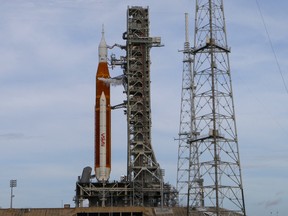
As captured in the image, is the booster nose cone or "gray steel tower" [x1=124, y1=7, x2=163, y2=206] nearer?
"gray steel tower" [x1=124, y1=7, x2=163, y2=206]

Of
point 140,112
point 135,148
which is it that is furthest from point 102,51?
point 135,148

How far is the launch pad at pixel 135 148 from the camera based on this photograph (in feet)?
405

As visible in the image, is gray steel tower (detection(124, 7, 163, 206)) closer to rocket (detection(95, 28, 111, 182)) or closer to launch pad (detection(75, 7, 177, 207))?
launch pad (detection(75, 7, 177, 207))

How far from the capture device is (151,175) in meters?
126

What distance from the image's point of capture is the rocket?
12244 centimetres

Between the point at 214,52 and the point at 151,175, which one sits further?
the point at 151,175

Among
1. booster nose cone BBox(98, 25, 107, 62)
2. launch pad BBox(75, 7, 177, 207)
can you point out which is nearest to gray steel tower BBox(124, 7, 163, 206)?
launch pad BBox(75, 7, 177, 207)

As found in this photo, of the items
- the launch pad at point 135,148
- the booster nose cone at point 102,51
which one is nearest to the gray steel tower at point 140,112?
the launch pad at point 135,148

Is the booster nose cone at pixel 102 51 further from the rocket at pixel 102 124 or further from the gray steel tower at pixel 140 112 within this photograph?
the gray steel tower at pixel 140 112

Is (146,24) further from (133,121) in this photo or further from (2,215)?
(2,215)

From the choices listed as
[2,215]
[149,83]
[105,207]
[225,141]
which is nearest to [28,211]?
[2,215]

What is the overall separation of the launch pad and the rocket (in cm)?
19

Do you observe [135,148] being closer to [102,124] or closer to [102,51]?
[102,124]

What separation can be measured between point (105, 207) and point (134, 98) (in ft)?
82.6
